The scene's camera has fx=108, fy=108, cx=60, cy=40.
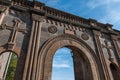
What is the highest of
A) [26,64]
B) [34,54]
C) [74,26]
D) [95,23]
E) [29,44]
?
[95,23]

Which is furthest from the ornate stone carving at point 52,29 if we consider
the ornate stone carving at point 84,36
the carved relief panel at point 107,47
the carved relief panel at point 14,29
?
the carved relief panel at point 107,47

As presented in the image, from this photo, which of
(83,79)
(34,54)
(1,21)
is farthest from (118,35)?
(1,21)

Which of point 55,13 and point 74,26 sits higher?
point 55,13

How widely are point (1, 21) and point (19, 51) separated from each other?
2411 millimetres

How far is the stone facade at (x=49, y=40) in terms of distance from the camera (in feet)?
21.9

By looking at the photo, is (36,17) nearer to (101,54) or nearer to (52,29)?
(52,29)

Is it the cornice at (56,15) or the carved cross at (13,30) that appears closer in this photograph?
the carved cross at (13,30)

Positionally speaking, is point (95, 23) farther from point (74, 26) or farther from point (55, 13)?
point (55, 13)

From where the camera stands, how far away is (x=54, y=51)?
7875 mm

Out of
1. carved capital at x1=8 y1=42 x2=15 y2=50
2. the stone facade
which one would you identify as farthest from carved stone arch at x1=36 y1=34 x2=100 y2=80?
carved capital at x1=8 y1=42 x2=15 y2=50

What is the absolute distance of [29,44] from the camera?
7.11 meters

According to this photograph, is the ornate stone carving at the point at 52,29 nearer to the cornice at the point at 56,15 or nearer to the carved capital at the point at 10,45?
the cornice at the point at 56,15

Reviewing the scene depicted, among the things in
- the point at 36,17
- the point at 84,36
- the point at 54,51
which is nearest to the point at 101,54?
the point at 84,36

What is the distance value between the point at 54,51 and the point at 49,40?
0.90 m
